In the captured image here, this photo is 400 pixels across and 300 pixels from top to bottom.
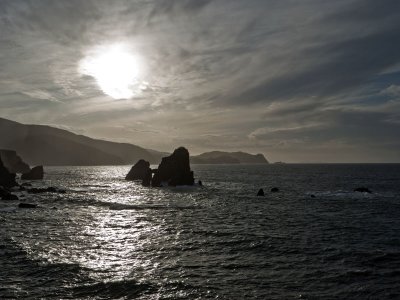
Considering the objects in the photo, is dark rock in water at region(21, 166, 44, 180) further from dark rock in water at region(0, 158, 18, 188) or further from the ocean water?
the ocean water

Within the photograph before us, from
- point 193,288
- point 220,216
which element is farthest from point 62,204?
point 193,288

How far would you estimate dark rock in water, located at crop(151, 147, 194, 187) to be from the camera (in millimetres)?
118500

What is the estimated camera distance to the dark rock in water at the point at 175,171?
118 meters

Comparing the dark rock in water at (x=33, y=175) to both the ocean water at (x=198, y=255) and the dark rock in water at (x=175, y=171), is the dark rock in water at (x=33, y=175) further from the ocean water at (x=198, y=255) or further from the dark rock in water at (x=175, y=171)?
the ocean water at (x=198, y=255)

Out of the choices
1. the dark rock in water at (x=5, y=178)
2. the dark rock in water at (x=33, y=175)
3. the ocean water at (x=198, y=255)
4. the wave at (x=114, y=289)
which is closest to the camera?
the wave at (x=114, y=289)

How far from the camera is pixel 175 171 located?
396 feet

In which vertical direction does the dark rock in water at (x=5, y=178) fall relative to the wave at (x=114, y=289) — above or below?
above

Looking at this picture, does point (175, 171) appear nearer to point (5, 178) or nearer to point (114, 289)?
point (5, 178)

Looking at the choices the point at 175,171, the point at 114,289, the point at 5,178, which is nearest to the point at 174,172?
the point at 175,171

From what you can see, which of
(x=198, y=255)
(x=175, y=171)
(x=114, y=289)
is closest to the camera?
(x=114, y=289)

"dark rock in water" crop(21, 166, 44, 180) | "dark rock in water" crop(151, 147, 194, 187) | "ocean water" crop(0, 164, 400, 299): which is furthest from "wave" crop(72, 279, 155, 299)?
"dark rock in water" crop(21, 166, 44, 180)

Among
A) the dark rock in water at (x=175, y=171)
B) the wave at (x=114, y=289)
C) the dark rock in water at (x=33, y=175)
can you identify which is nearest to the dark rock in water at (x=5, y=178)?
the dark rock in water at (x=175, y=171)

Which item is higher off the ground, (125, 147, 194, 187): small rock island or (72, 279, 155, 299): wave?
(125, 147, 194, 187): small rock island

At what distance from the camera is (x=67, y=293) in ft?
76.0
